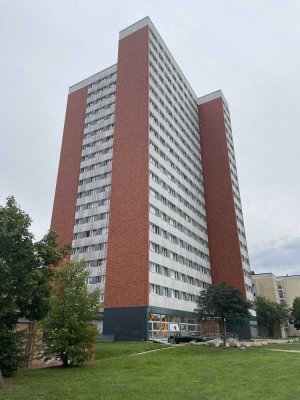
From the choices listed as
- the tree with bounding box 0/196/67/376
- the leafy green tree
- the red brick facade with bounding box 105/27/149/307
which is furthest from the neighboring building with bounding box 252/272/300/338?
the tree with bounding box 0/196/67/376

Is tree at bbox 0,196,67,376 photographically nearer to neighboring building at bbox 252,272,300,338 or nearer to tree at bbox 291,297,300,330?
tree at bbox 291,297,300,330

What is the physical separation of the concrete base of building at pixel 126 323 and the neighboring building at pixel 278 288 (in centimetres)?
8149

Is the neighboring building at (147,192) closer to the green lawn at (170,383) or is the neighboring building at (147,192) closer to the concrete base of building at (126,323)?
the concrete base of building at (126,323)

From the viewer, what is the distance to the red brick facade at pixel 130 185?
51438 mm

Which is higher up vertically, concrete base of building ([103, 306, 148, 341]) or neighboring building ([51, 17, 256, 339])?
neighboring building ([51, 17, 256, 339])

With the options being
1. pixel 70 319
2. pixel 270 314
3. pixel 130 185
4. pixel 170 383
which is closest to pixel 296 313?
pixel 270 314

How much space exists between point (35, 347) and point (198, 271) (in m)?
48.6

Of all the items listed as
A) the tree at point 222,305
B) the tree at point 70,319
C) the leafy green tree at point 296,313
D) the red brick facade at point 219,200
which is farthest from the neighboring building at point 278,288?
the tree at point 70,319

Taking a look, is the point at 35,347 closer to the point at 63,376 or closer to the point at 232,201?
the point at 63,376

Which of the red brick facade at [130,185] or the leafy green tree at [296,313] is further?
the leafy green tree at [296,313]

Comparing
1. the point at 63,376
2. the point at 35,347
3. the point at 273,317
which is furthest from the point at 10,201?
the point at 273,317

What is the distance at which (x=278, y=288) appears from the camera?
12988 centimetres

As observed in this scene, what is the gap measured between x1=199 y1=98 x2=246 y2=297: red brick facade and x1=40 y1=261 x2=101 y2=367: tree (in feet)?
175

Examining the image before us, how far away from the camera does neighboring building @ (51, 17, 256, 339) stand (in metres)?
52.8
